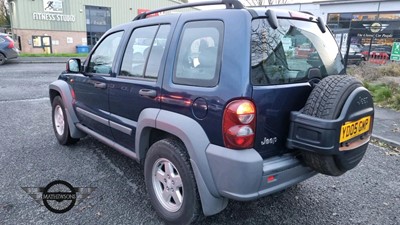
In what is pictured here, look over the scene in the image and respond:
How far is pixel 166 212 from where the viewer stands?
270 cm

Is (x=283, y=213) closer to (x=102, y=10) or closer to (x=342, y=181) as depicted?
(x=342, y=181)

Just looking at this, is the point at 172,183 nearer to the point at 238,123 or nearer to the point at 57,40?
the point at 238,123

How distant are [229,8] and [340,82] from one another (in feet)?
3.34

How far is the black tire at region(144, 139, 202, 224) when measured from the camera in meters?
2.43

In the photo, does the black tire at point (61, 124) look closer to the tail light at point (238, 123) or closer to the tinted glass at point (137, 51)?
the tinted glass at point (137, 51)

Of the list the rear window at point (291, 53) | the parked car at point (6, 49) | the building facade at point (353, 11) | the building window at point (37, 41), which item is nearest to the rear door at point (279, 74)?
the rear window at point (291, 53)

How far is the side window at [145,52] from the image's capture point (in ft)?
9.18

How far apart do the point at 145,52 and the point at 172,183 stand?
1288 mm

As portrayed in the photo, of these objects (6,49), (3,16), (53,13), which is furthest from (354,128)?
(3,16)

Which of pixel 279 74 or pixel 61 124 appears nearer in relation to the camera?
pixel 279 74

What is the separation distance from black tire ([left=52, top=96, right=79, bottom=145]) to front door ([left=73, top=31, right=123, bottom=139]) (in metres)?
0.44

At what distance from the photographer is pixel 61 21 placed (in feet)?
90.3

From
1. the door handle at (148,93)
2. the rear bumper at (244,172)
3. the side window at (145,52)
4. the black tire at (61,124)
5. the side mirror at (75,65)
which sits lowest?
the black tire at (61,124)

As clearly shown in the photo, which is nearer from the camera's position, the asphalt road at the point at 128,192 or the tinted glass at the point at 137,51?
the asphalt road at the point at 128,192
